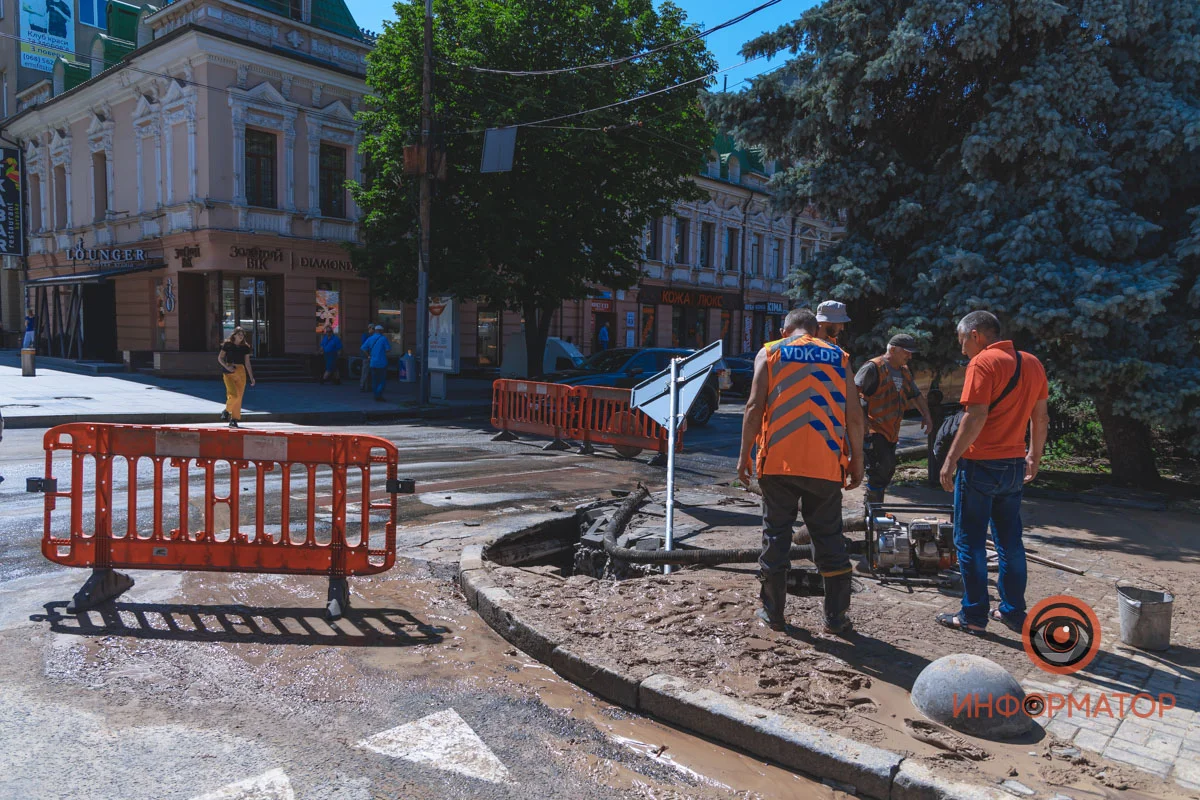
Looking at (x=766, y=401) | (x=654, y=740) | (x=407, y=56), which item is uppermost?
(x=407, y=56)

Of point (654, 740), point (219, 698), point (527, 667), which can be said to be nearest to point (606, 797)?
point (654, 740)

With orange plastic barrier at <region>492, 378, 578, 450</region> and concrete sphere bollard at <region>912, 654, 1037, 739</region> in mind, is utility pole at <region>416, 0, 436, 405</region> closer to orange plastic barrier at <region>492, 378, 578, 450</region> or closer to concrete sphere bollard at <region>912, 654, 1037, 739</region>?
orange plastic barrier at <region>492, 378, 578, 450</region>

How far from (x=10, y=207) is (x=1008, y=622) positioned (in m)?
38.6

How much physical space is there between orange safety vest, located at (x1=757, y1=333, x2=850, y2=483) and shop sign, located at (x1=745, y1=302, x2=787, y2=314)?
3887 centimetres

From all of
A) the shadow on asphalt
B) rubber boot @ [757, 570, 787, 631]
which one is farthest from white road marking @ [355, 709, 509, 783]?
rubber boot @ [757, 570, 787, 631]

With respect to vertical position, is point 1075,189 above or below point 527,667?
above

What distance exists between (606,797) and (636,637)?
1.45m

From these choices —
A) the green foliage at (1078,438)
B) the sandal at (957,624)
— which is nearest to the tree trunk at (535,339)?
the green foliage at (1078,438)

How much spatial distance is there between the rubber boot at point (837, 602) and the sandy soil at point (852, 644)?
0.10 m

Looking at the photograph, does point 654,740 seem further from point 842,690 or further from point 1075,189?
point 1075,189

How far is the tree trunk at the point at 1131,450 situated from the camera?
9.77m

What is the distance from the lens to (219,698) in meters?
3.89

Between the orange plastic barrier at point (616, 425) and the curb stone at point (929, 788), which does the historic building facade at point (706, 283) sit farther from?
the curb stone at point (929, 788)

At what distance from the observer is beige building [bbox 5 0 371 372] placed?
2336 cm
